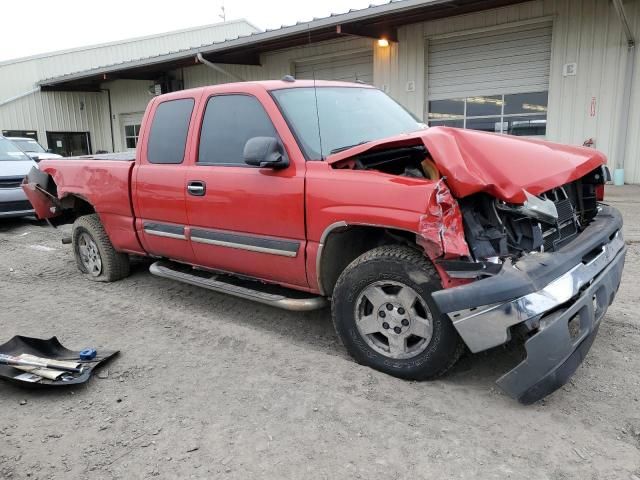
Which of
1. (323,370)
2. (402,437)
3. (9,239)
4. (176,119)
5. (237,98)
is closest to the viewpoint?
(402,437)

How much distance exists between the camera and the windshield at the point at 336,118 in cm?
363

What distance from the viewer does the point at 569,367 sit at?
2.71 m

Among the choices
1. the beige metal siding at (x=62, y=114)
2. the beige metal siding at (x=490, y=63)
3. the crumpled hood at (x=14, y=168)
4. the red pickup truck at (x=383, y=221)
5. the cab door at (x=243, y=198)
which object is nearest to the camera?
the red pickup truck at (x=383, y=221)

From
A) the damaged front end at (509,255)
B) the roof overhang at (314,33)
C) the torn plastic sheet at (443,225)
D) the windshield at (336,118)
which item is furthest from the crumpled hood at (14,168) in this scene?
the torn plastic sheet at (443,225)

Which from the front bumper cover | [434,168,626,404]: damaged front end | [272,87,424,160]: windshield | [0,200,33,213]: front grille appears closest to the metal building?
[0,200,33,213]: front grille

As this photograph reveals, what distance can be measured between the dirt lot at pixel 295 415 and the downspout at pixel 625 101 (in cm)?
798

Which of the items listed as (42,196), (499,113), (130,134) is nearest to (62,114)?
(130,134)

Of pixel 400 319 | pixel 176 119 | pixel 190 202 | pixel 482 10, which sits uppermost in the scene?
pixel 482 10

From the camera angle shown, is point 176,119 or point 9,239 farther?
point 9,239

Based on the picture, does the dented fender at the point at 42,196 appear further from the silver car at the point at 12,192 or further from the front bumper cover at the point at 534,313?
the front bumper cover at the point at 534,313

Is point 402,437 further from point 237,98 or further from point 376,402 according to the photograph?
point 237,98

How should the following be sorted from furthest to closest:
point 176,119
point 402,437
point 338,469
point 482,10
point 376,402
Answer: point 482,10 < point 176,119 < point 376,402 < point 402,437 < point 338,469

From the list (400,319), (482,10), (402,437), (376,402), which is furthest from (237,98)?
(482,10)

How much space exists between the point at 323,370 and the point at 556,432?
1405mm
